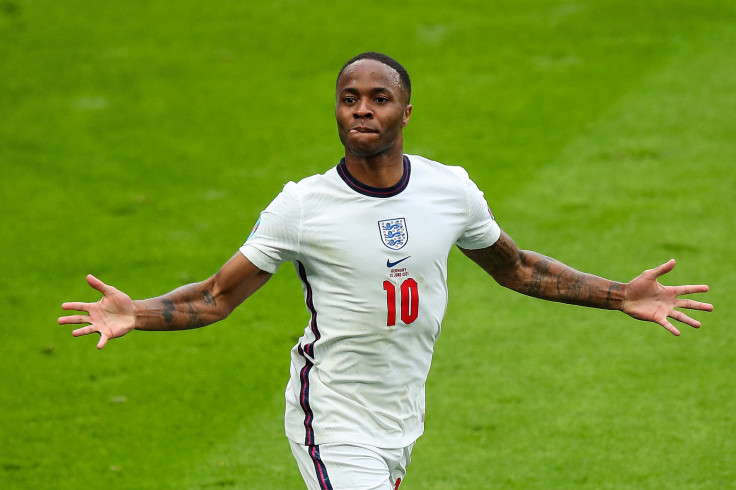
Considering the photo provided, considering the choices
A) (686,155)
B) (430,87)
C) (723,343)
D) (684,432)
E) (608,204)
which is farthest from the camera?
(430,87)

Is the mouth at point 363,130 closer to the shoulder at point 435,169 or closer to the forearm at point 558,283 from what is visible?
the shoulder at point 435,169

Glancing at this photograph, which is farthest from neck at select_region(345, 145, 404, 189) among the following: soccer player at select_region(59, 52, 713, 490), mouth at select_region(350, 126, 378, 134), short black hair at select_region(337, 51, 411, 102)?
short black hair at select_region(337, 51, 411, 102)

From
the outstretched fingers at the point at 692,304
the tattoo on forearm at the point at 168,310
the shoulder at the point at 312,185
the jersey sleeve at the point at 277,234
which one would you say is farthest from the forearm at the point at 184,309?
the outstretched fingers at the point at 692,304

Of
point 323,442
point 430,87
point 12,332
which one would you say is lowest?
point 12,332

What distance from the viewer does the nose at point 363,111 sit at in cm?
415

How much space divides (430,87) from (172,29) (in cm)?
350

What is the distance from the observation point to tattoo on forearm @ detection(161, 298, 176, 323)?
4.33 metres

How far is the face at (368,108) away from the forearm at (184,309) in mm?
829

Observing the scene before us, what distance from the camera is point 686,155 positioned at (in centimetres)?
1094

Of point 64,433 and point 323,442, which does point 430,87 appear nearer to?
point 64,433

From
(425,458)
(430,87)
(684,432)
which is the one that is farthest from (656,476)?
(430,87)

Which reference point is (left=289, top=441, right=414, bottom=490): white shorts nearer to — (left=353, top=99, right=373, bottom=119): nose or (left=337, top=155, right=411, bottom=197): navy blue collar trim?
(left=337, top=155, right=411, bottom=197): navy blue collar trim

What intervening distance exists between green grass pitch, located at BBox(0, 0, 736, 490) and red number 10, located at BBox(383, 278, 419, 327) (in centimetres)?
241

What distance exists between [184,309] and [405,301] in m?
0.88
